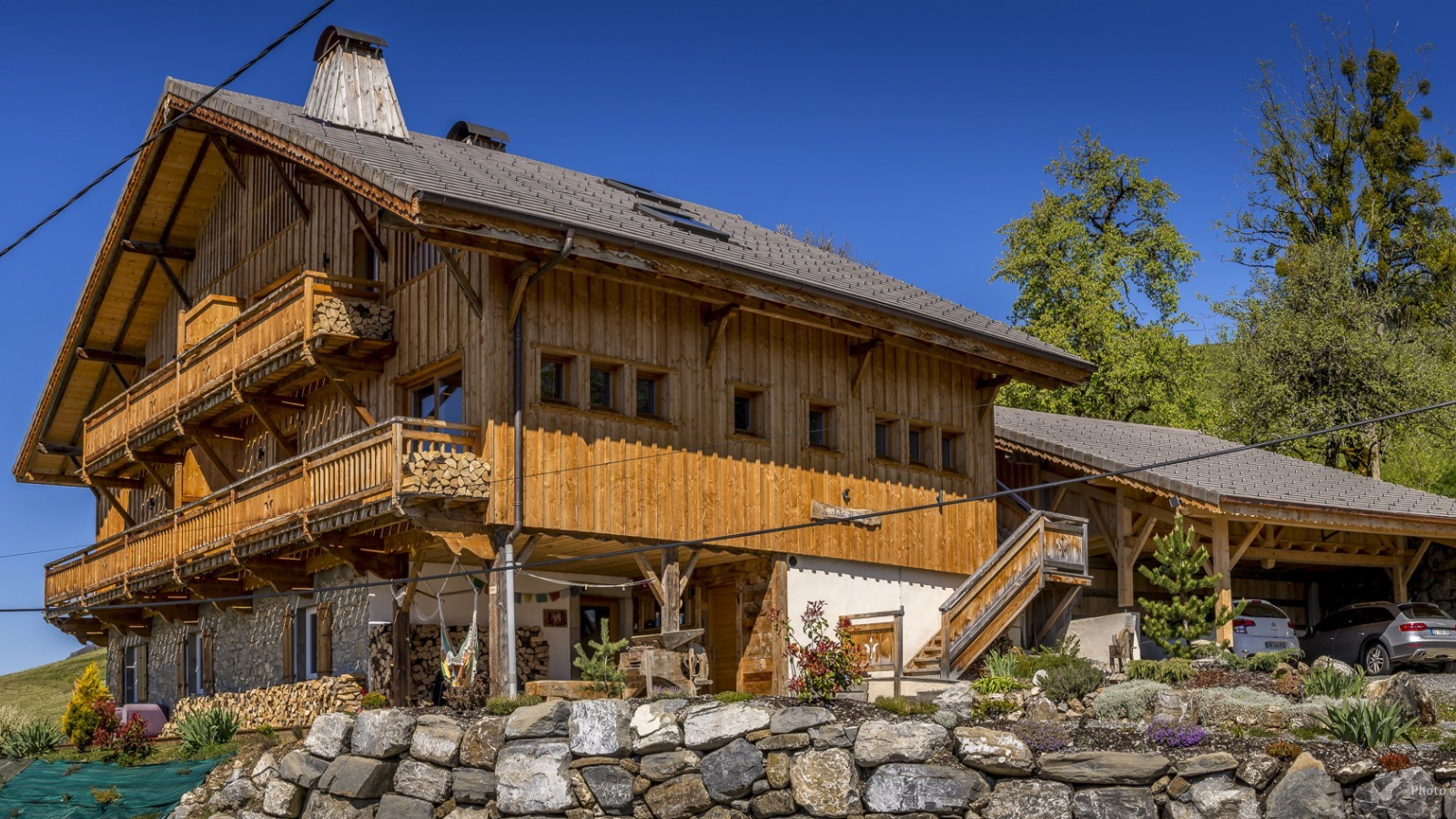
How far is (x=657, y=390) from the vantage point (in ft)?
79.6

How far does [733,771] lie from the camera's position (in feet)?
57.7

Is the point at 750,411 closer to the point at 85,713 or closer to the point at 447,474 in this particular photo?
the point at 447,474

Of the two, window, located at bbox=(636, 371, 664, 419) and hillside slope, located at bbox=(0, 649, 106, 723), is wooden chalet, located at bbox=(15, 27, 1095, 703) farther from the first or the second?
hillside slope, located at bbox=(0, 649, 106, 723)

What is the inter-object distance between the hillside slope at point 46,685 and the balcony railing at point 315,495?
1618 centimetres

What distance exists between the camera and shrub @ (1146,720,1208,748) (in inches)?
616

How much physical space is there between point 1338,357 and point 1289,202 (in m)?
11.6

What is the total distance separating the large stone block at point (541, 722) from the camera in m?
18.8

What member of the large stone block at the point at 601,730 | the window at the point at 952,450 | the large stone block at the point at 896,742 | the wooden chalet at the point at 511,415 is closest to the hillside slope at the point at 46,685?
the wooden chalet at the point at 511,415

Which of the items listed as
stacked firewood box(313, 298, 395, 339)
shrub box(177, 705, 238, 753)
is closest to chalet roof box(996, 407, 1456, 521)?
stacked firewood box(313, 298, 395, 339)

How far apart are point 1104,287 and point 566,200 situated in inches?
1023

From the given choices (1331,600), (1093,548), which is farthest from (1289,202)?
(1093,548)

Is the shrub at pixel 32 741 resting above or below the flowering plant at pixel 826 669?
below

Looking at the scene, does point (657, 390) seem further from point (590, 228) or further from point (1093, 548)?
point (1093, 548)

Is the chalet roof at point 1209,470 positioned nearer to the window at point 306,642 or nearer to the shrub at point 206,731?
the window at point 306,642
